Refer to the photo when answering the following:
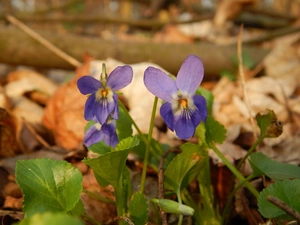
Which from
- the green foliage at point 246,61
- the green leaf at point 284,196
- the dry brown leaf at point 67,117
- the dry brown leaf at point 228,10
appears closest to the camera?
the green leaf at point 284,196

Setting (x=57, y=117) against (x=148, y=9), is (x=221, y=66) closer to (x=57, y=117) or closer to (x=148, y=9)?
(x=57, y=117)

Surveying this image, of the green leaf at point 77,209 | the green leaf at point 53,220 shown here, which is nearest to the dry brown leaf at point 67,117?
the green leaf at point 77,209

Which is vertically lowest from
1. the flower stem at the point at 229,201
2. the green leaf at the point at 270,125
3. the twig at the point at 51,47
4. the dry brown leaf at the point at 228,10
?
the flower stem at the point at 229,201

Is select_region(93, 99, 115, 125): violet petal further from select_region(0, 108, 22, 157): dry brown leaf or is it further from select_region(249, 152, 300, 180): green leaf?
select_region(0, 108, 22, 157): dry brown leaf

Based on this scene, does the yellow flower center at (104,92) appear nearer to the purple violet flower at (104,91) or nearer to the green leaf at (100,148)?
the purple violet flower at (104,91)

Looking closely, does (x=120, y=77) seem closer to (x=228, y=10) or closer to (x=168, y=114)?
(x=168, y=114)

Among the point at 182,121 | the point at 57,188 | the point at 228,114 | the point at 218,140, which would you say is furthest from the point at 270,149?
the point at 57,188
